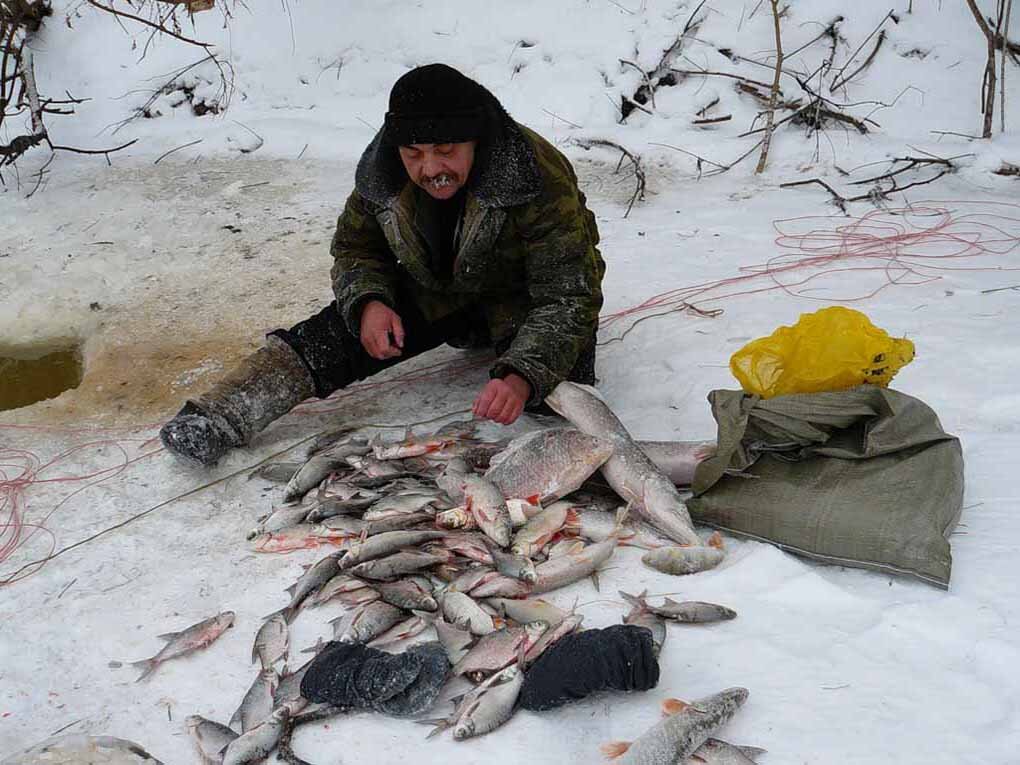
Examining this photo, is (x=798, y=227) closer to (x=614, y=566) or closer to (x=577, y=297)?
(x=577, y=297)

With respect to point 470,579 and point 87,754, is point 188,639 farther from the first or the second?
point 470,579

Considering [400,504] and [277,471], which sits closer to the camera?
[400,504]

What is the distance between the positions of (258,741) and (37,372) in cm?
308

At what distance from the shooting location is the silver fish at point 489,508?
2.95 m

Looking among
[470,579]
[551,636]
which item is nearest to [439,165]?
[470,579]

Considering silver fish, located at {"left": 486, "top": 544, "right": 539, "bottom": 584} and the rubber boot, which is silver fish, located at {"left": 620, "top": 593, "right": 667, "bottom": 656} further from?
the rubber boot

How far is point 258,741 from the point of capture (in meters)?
2.35

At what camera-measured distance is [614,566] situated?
2.94 m

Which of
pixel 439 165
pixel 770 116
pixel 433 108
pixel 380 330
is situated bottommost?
pixel 380 330

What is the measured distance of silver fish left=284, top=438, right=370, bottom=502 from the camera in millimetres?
3377

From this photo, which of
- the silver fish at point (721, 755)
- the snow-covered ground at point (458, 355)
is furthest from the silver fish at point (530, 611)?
the silver fish at point (721, 755)

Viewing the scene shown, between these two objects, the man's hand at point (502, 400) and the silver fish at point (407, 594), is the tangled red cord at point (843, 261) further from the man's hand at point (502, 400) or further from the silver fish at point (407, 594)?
the silver fish at point (407, 594)

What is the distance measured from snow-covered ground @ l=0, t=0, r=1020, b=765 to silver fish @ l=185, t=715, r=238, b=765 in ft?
0.22

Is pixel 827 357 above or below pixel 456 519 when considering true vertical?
above
